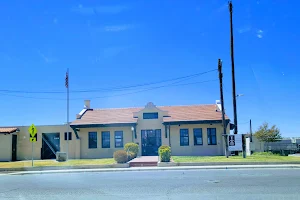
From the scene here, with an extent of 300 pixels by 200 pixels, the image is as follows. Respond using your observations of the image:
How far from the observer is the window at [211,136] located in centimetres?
3008

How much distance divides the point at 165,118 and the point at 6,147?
1491 cm

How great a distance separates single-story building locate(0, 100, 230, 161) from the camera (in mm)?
30109

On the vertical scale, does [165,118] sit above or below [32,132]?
above

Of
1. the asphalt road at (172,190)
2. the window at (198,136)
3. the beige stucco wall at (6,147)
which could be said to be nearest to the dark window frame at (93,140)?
the beige stucco wall at (6,147)

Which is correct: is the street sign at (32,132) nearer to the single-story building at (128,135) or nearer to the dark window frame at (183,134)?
the single-story building at (128,135)

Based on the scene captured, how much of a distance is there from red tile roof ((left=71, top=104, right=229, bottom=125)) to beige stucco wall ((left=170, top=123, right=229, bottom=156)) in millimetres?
773

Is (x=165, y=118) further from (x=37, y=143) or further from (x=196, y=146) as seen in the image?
(x=37, y=143)

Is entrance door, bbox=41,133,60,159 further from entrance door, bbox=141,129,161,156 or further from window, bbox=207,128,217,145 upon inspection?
window, bbox=207,128,217,145

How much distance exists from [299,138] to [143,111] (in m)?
29.1

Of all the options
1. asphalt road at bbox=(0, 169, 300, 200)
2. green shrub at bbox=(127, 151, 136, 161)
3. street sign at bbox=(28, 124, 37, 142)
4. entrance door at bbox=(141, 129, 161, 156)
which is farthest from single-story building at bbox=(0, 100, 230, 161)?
asphalt road at bbox=(0, 169, 300, 200)

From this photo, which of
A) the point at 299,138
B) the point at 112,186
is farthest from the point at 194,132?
the point at 299,138

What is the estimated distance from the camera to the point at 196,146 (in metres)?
30.0

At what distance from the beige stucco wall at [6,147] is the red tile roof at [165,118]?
6.09m

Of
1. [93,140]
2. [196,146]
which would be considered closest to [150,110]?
[196,146]
